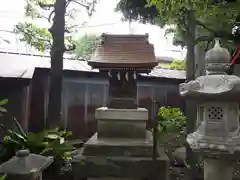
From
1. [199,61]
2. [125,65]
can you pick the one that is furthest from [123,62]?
[199,61]

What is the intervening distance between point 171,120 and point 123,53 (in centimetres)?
540

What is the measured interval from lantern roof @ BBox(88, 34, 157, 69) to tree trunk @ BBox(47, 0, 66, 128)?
110 cm

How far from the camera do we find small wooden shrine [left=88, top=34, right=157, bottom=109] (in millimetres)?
7242

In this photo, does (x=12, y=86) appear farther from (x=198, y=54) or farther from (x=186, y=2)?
(x=186, y=2)

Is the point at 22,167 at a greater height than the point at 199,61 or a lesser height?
lesser

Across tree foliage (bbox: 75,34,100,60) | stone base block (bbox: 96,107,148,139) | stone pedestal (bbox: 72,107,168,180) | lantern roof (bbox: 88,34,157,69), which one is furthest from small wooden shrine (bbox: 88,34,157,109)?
tree foliage (bbox: 75,34,100,60)

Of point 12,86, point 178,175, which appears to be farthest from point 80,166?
point 12,86

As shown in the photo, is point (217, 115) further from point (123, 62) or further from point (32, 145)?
point (32, 145)

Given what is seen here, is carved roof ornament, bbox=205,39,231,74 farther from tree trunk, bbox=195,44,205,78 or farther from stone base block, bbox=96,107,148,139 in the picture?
stone base block, bbox=96,107,148,139

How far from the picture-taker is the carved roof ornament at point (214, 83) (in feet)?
11.4

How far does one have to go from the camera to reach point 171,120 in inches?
467

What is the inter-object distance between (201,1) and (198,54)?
15.7 ft

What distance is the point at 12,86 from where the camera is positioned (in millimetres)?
8383

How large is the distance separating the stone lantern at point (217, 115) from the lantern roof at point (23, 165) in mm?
2295
